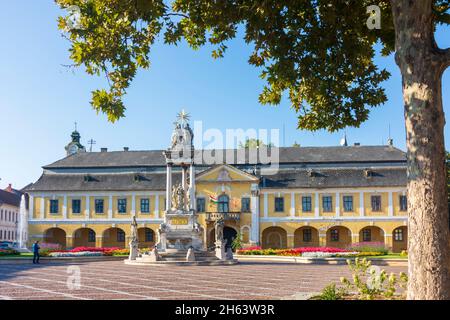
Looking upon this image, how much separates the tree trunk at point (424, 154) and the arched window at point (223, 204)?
38939 mm

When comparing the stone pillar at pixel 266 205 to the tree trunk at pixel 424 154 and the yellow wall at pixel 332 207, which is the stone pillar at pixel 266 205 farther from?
the tree trunk at pixel 424 154

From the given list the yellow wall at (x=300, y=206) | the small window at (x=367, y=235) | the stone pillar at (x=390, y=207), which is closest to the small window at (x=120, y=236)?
the yellow wall at (x=300, y=206)

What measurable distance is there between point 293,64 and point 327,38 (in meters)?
1.00

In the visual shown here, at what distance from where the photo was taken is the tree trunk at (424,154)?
8148mm

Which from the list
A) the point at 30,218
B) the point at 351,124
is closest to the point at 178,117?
the point at 351,124

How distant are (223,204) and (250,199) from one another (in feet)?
8.20

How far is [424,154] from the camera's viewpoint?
8258mm

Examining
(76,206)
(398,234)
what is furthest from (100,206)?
(398,234)

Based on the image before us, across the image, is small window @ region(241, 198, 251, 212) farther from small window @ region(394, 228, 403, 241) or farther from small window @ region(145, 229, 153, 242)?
small window @ region(394, 228, 403, 241)

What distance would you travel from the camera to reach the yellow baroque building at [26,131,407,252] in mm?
45688

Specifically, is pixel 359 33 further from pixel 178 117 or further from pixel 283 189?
pixel 283 189

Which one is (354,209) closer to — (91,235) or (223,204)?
(223,204)

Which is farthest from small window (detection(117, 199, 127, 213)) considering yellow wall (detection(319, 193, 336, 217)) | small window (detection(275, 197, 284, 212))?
yellow wall (detection(319, 193, 336, 217))

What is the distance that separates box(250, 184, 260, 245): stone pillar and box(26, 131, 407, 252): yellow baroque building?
9 centimetres
